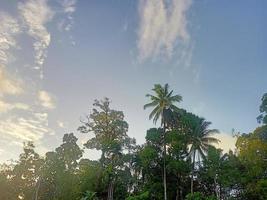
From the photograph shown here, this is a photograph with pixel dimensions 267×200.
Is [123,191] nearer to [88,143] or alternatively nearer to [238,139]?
[88,143]

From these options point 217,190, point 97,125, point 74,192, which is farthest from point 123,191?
point 217,190

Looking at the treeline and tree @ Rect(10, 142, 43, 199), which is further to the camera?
tree @ Rect(10, 142, 43, 199)

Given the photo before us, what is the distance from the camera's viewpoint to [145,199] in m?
42.8

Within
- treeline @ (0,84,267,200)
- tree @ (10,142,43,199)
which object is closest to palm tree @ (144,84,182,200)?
treeline @ (0,84,267,200)

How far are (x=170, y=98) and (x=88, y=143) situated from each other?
43.7ft

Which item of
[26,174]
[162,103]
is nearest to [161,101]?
[162,103]

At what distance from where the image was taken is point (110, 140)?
50906mm

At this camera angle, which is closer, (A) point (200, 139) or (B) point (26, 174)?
(A) point (200, 139)

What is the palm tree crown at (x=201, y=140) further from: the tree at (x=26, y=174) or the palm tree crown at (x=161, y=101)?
the tree at (x=26, y=174)

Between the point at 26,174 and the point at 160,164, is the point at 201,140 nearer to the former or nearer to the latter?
the point at 160,164

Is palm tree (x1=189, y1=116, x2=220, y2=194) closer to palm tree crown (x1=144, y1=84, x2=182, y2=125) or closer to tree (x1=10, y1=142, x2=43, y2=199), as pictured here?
palm tree crown (x1=144, y1=84, x2=182, y2=125)

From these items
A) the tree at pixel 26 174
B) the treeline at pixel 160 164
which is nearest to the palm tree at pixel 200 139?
the treeline at pixel 160 164

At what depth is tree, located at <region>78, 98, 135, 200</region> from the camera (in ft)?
163

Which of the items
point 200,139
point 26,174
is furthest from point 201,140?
point 26,174
